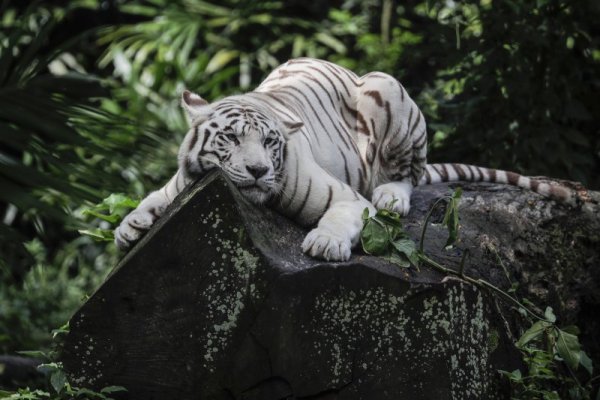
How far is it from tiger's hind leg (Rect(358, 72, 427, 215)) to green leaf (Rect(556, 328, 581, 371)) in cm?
104

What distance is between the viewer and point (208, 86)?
865 centimetres

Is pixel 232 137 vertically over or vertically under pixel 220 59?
over

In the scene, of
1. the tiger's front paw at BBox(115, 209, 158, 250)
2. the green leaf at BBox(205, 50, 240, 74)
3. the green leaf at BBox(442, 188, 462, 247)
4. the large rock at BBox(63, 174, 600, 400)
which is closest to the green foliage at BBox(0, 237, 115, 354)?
the green leaf at BBox(205, 50, 240, 74)

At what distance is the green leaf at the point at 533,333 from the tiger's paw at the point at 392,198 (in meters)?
0.77

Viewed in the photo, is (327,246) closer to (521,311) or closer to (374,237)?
(374,237)

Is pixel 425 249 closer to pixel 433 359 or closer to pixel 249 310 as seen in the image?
pixel 433 359

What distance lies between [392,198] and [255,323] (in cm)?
111

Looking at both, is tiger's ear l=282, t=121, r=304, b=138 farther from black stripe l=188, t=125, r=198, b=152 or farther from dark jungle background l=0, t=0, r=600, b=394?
dark jungle background l=0, t=0, r=600, b=394

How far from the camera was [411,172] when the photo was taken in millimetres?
4590

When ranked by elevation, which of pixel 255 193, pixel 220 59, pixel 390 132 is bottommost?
pixel 220 59

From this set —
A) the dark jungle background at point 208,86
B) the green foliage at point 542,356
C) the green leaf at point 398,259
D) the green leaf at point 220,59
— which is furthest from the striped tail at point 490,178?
the green leaf at point 220,59

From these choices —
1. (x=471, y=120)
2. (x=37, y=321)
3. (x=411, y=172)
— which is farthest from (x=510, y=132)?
(x=37, y=321)

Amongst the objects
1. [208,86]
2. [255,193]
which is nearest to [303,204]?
[255,193]

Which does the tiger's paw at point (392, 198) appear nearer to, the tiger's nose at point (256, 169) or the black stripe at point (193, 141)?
the tiger's nose at point (256, 169)
